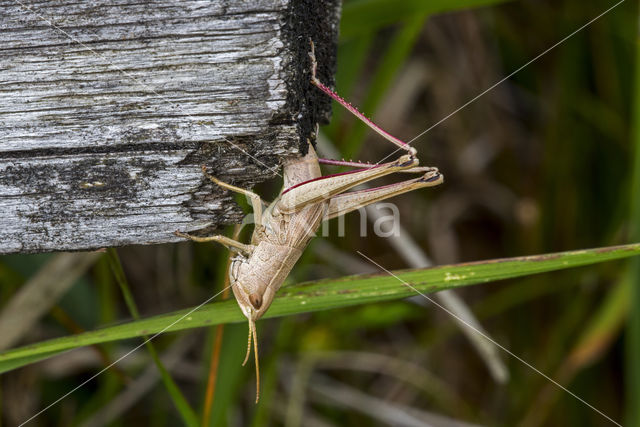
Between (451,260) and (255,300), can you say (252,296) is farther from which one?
(451,260)

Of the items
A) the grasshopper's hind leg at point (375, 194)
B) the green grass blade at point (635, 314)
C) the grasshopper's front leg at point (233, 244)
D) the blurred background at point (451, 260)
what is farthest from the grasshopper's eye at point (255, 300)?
the green grass blade at point (635, 314)

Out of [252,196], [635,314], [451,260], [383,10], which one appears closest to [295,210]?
[252,196]

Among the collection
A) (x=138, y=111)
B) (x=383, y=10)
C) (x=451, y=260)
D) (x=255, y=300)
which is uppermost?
(x=383, y=10)

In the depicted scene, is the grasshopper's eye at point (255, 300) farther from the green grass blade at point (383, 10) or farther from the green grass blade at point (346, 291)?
the green grass blade at point (383, 10)

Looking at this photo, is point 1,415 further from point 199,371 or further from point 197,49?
point 197,49

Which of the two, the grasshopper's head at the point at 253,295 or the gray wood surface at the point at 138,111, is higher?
the gray wood surface at the point at 138,111

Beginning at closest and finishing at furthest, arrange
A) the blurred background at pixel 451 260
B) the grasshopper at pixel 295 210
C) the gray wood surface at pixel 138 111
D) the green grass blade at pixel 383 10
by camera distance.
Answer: the gray wood surface at pixel 138 111
the grasshopper at pixel 295 210
the green grass blade at pixel 383 10
the blurred background at pixel 451 260
